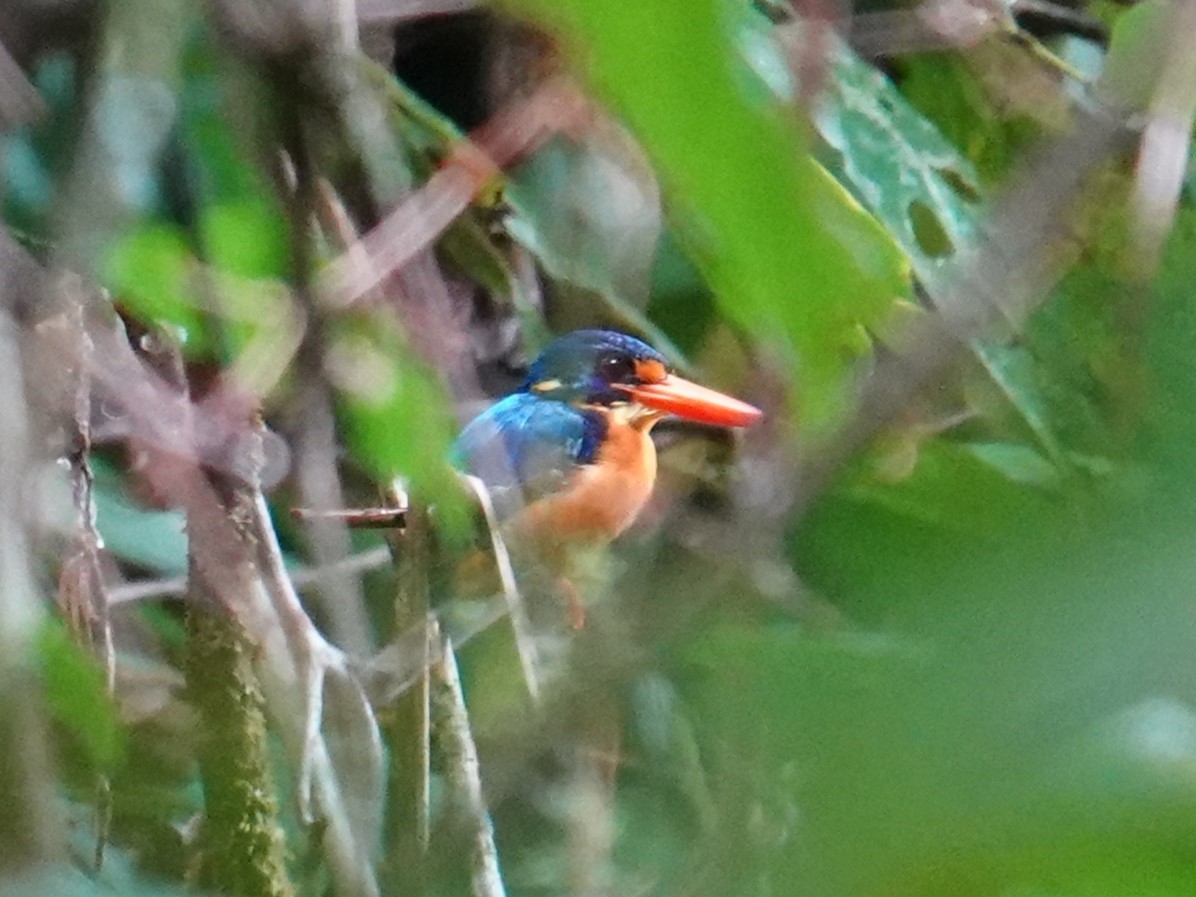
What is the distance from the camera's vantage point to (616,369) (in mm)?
1065

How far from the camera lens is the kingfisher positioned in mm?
775

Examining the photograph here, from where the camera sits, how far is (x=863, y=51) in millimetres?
817

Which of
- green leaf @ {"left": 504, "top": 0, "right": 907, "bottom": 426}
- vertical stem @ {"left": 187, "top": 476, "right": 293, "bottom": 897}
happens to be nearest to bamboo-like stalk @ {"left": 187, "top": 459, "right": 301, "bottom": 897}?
vertical stem @ {"left": 187, "top": 476, "right": 293, "bottom": 897}

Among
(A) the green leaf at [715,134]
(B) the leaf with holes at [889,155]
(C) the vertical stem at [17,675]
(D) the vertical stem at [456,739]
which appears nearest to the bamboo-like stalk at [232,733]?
(D) the vertical stem at [456,739]

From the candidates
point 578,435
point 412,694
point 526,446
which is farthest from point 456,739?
point 578,435

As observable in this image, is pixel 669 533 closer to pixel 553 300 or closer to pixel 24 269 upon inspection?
pixel 24 269

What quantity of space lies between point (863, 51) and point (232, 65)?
395 millimetres

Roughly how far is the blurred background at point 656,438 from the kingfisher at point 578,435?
29 millimetres

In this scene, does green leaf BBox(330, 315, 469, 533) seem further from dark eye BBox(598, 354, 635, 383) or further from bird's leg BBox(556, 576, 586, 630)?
dark eye BBox(598, 354, 635, 383)

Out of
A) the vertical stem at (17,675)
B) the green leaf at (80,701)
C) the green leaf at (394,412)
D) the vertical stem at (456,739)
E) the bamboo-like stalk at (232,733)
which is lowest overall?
the bamboo-like stalk at (232,733)

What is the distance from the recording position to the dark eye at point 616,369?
1046mm

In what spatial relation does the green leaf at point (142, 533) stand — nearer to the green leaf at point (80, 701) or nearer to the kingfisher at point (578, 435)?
the kingfisher at point (578, 435)

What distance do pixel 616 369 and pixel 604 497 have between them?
324 millimetres

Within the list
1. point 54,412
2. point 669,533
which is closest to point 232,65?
point 54,412
